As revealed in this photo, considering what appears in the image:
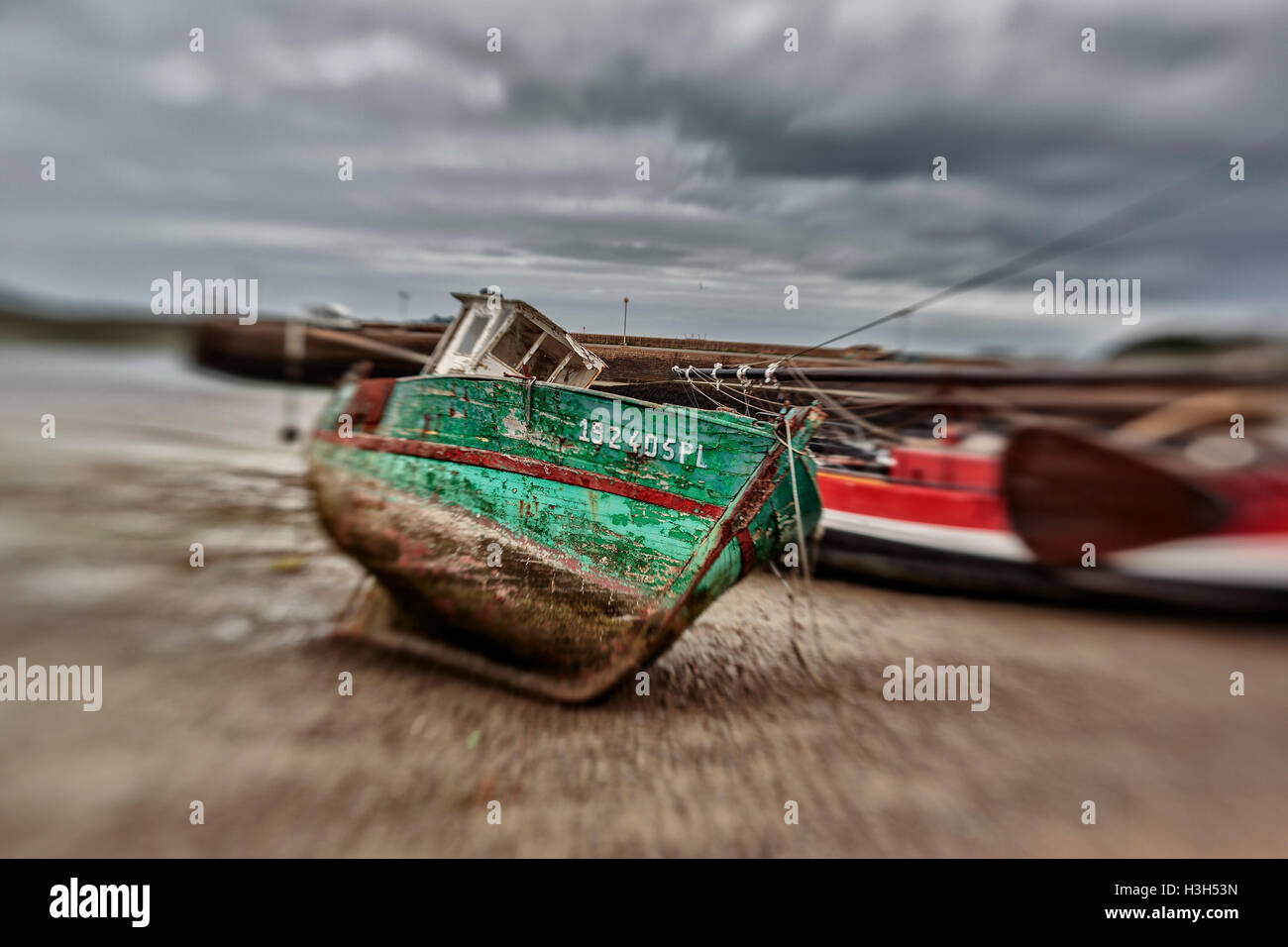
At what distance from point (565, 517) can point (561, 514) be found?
0.14ft

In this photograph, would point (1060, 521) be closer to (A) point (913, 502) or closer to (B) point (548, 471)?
(A) point (913, 502)

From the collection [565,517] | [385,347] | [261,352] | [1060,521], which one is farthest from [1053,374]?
[261,352]

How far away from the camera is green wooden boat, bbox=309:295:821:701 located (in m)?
4.10

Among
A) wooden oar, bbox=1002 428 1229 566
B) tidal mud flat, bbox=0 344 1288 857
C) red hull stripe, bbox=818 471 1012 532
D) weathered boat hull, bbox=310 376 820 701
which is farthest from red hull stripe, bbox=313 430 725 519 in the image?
red hull stripe, bbox=818 471 1012 532

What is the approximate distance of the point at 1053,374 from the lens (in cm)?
302

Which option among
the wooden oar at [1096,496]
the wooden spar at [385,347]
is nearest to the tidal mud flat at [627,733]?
the wooden oar at [1096,496]

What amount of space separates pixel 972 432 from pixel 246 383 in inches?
722

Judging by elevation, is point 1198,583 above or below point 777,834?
above

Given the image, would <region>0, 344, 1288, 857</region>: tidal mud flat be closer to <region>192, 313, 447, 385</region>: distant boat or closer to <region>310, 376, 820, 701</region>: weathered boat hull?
<region>310, 376, 820, 701</region>: weathered boat hull

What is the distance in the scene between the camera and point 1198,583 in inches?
221

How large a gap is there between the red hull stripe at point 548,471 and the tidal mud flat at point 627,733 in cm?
178

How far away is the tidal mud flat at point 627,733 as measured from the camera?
3.38 meters
